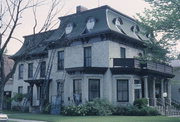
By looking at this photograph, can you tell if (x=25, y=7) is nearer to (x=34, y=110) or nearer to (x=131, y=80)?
(x=131, y=80)

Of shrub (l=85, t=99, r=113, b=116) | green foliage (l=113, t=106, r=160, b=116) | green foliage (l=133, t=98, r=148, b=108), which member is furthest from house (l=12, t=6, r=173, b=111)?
green foliage (l=113, t=106, r=160, b=116)

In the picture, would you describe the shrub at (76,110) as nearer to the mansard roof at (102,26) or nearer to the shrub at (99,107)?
the shrub at (99,107)

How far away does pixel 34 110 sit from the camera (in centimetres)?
3272

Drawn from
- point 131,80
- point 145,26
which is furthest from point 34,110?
point 145,26

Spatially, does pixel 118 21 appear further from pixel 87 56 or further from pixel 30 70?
pixel 30 70

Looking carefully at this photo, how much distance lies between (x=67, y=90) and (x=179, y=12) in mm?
16493

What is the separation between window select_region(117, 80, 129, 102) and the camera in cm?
2835

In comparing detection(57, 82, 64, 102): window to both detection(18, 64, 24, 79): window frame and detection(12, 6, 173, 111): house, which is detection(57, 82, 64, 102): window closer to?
detection(12, 6, 173, 111): house

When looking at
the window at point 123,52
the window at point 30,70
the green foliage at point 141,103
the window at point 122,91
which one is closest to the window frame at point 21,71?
the window at point 30,70

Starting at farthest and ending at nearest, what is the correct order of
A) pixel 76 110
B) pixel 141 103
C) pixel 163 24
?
1. pixel 141 103
2. pixel 76 110
3. pixel 163 24

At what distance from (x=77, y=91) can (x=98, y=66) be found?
133 inches

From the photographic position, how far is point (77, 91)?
29.0 m

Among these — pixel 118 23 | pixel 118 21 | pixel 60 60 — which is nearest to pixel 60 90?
pixel 60 60

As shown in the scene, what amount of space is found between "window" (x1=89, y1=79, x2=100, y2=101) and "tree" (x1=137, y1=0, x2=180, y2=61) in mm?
9355
